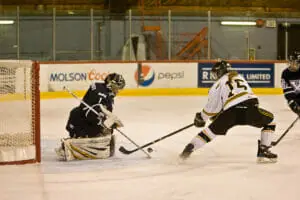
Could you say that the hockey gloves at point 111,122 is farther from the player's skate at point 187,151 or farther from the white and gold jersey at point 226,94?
the white and gold jersey at point 226,94

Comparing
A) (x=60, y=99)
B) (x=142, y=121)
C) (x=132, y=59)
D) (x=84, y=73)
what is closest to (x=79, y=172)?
(x=142, y=121)

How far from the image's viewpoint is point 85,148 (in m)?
4.93

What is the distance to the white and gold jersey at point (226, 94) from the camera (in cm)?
468

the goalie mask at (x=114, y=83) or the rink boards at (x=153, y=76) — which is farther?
the rink boards at (x=153, y=76)

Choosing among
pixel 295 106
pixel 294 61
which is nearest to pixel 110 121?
pixel 295 106

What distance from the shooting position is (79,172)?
4.48 meters

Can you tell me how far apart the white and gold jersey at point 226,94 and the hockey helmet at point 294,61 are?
5.15 feet

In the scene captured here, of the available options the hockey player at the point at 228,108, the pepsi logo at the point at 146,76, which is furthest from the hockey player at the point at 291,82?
the pepsi logo at the point at 146,76

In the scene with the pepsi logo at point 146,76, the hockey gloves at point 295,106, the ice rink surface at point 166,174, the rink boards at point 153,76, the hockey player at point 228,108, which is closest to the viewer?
the ice rink surface at point 166,174

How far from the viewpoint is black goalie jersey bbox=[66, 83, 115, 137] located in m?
4.90

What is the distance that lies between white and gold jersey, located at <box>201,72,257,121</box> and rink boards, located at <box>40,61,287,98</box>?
6923 millimetres

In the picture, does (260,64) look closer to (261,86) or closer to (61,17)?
(261,86)

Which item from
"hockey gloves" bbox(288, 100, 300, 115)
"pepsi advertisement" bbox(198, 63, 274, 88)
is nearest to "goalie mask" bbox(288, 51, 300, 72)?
"hockey gloves" bbox(288, 100, 300, 115)

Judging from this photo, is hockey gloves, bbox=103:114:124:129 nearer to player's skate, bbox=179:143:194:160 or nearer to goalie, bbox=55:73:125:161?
goalie, bbox=55:73:125:161
